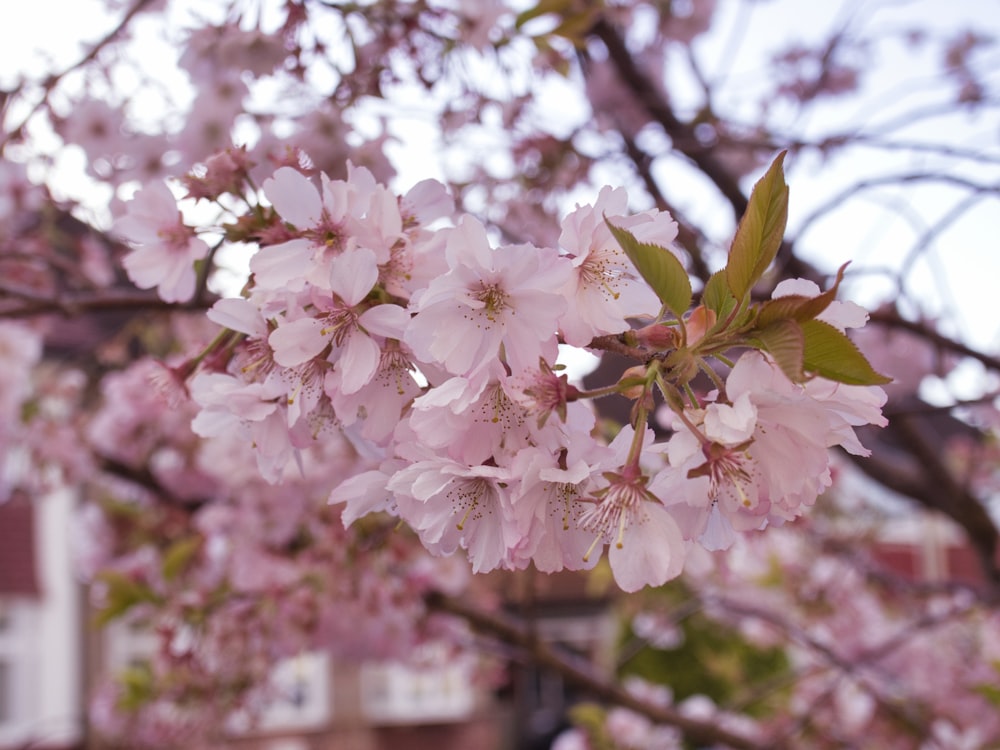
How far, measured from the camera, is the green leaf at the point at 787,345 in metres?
0.46

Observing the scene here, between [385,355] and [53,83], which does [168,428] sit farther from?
[385,355]

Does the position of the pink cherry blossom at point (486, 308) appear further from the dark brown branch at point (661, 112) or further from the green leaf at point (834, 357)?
the dark brown branch at point (661, 112)

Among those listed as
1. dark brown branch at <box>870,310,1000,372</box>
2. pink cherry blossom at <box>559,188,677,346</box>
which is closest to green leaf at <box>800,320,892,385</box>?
pink cherry blossom at <box>559,188,677,346</box>

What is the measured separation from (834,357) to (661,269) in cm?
10

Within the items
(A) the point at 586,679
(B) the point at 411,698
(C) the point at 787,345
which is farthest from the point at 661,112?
(B) the point at 411,698

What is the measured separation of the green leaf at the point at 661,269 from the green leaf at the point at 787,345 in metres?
0.05

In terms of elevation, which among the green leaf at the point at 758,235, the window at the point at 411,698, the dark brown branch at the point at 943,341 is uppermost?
the dark brown branch at the point at 943,341

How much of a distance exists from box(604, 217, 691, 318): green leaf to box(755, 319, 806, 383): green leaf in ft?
0.17

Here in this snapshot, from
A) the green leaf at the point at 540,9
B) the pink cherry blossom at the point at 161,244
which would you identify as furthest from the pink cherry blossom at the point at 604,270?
the green leaf at the point at 540,9

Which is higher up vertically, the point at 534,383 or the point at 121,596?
the point at 534,383

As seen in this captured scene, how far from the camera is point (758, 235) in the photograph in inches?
20.0

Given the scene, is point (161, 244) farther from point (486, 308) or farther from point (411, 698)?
point (411, 698)

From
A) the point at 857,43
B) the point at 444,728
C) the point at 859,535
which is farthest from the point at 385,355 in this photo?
the point at 444,728

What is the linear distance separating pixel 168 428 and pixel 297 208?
219 centimetres
